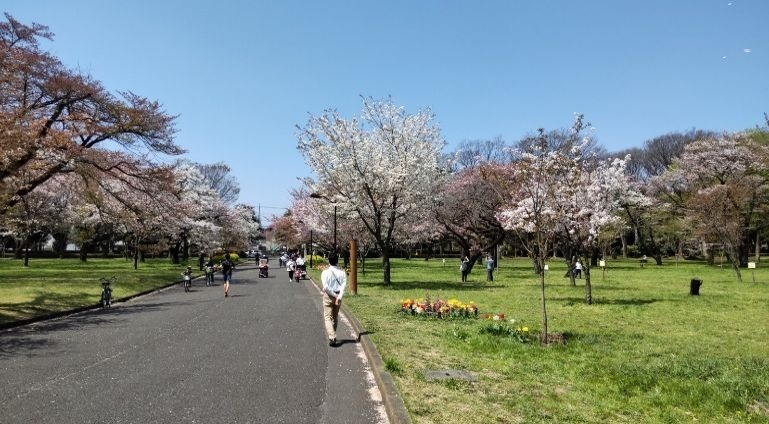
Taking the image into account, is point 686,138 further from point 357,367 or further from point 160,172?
point 357,367

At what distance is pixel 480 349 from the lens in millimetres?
9242

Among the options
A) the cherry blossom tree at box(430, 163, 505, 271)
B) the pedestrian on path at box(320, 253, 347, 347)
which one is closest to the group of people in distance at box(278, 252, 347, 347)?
the pedestrian on path at box(320, 253, 347, 347)

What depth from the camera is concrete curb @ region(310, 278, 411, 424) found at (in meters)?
5.40

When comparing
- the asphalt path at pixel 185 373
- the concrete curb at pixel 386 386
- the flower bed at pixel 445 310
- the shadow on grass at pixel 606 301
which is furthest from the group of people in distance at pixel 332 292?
the shadow on grass at pixel 606 301

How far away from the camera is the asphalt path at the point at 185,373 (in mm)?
5703

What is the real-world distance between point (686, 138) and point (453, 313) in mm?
56442

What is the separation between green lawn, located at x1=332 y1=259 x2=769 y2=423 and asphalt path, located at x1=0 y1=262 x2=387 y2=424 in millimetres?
797

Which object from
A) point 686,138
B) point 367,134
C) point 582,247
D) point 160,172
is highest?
point 686,138

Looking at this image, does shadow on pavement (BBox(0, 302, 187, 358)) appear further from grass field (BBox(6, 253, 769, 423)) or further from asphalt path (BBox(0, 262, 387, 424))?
grass field (BBox(6, 253, 769, 423))

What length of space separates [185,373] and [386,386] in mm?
2971

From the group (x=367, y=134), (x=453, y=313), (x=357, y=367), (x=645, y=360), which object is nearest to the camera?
(x=357, y=367)

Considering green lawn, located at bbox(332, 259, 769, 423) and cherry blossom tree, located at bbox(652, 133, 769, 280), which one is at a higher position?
cherry blossom tree, located at bbox(652, 133, 769, 280)

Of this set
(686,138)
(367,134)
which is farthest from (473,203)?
(686,138)

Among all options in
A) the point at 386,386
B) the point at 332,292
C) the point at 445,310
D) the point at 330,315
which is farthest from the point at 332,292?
the point at 445,310
